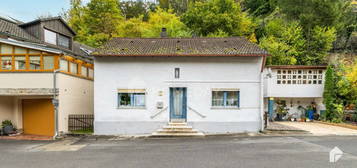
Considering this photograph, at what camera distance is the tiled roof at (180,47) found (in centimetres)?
1160

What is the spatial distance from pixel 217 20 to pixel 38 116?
770 inches

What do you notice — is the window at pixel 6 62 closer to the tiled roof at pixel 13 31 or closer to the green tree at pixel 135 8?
the tiled roof at pixel 13 31

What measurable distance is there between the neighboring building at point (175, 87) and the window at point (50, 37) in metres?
7.26

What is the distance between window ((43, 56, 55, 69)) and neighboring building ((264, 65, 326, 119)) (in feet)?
49.5

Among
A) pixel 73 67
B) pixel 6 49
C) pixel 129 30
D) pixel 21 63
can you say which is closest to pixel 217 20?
pixel 129 30

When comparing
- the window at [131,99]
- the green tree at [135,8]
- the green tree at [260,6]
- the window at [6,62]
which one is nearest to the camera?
the window at [6,62]

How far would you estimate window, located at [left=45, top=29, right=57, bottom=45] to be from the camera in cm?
1609

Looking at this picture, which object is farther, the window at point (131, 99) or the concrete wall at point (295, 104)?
the concrete wall at point (295, 104)

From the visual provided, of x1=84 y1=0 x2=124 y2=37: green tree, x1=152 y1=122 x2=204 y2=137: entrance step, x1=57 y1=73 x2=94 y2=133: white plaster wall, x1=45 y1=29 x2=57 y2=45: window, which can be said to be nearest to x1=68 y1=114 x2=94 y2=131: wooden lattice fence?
x1=57 y1=73 x2=94 y2=133: white plaster wall

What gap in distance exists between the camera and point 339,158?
23.6ft

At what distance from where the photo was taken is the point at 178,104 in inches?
482

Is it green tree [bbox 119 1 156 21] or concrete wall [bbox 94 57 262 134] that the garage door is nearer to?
concrete wall [bbox 94 57 262 134]

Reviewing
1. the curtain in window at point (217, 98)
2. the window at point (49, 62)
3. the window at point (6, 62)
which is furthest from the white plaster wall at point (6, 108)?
the curtain in window at point (217, 98)

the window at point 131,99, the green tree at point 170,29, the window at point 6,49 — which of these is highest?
the green tree at point 170,29
